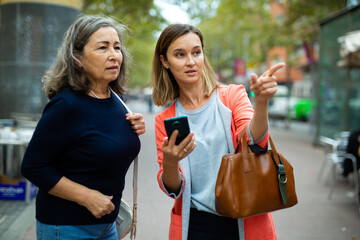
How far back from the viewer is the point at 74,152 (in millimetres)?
1683

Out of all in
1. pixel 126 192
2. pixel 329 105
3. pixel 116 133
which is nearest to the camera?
pixel 116 133

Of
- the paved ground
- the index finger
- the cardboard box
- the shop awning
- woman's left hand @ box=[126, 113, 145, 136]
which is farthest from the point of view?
the shop awning

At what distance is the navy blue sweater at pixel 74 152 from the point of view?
1.64 metres

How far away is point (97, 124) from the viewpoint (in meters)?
1.73

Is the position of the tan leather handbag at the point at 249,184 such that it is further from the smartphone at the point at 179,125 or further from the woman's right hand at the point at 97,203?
the woman's right hand at the point at 97,203

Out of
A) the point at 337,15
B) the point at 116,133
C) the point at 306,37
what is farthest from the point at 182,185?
the point at 306,37

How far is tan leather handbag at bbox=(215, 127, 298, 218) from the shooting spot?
1618 millimetres

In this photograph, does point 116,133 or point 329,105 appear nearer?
point 116,133

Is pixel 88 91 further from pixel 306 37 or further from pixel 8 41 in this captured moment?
pixel 306 37

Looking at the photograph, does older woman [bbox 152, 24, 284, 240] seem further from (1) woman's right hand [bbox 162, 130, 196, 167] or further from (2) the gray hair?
(2) the gray hair

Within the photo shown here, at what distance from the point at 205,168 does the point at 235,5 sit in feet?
46.0

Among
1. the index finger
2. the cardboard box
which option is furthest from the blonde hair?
the cardboard box

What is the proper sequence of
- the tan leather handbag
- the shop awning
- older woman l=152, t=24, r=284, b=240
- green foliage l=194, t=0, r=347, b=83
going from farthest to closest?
green foliage l=194, t=0, r=347, b=83
the shop awning
older woman l=152, t=24, r=284, b=240
the tan leather handbag

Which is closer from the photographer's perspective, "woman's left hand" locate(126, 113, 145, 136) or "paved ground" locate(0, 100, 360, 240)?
"woman's left hand" locate(126, 113, 145, 136)
